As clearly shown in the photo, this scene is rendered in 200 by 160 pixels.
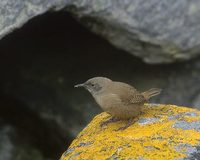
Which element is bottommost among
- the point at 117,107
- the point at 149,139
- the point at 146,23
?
the point at 149,139

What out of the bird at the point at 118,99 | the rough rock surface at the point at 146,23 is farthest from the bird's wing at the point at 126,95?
the rough rock surface at the point at 146,23

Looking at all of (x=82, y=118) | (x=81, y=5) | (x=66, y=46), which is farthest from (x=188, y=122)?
(x=66, y=46)

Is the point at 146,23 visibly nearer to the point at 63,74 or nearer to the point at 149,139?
the point at 63,74

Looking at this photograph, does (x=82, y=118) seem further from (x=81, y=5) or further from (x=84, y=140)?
(x=84, y=140)

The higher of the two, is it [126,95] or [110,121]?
[126,95]

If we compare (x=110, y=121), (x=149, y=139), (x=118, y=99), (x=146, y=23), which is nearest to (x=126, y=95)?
(x=118, y=99)

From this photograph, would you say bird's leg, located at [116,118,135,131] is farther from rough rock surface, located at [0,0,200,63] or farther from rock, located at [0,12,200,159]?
rock, located at [0,12,200,159]
